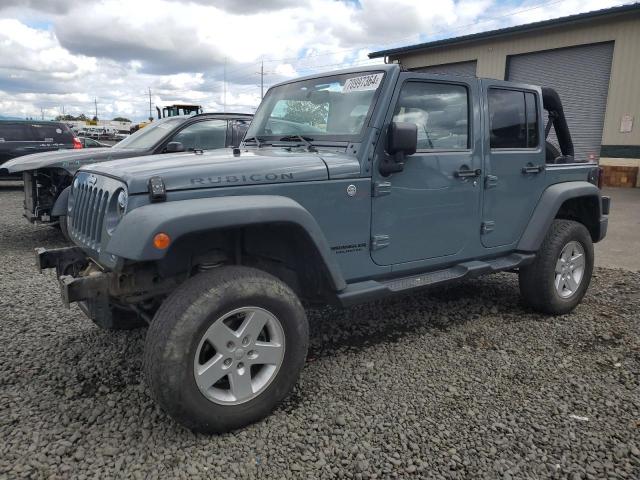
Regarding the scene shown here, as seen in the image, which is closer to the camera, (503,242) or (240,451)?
(240,451)

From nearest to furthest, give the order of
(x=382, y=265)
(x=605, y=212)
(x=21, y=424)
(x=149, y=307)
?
(x=21, y=424) → (x=149, y=307) → (x=382, y=265) → (x=605, y=212)

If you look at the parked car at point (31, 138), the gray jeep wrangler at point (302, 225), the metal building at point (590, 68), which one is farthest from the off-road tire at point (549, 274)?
the parked car at point (31, 138)

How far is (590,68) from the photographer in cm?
1409

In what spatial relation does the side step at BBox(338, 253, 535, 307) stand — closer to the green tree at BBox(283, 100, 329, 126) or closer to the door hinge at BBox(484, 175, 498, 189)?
the door hinge at BBox(484, 175, 498, 189)

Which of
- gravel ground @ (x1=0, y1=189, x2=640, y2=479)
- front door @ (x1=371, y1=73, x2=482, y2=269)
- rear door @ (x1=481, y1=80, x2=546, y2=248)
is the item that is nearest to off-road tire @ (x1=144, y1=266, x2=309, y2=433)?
gravel ground @ (x1=0, y1=189, x2=640, y2=479)

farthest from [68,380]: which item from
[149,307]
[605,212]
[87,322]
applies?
[605,212]

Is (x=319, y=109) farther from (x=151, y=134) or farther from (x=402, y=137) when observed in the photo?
(x=151, y=134)

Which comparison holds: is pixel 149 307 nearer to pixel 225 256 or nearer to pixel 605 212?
pixel 225 256

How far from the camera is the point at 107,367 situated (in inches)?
130

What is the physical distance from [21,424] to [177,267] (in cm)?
113

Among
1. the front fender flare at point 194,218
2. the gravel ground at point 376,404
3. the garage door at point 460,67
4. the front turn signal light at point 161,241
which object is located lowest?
the gravel ground at point 376,404

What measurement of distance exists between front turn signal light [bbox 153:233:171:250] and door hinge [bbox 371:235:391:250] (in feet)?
4.43

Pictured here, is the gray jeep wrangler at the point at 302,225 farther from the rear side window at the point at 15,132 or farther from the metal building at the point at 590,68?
the rear side window at the point at 15,132

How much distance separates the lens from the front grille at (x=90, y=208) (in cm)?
278
